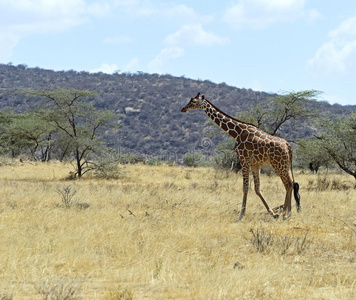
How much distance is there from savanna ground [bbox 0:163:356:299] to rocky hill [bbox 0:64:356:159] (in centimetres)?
2922

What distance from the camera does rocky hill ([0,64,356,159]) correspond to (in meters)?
50.8

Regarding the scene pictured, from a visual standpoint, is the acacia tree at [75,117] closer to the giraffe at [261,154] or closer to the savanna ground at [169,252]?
the savanna ground at [169,252]

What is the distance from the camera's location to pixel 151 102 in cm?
6178

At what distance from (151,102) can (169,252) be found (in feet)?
184

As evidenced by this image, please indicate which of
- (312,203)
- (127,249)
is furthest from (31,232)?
(312,203)

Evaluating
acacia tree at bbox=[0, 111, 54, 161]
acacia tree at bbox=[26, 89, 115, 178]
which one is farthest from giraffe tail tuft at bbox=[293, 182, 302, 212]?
acacia tree at bbox=[0, 111, 54, 161]

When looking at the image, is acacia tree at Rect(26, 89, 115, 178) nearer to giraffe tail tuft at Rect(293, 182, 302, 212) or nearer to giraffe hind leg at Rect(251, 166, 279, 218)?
giraffe hind leg at Rect(251, 166, 279, 218)

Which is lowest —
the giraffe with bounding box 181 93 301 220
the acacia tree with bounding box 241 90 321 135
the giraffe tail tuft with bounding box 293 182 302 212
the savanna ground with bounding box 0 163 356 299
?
the savanna ground with bounding box 0 163 356 299

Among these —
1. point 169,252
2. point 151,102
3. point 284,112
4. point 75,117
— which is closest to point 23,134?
point 75,117

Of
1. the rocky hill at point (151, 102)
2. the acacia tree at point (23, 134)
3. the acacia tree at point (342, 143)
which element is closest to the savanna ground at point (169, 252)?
the acacia tree at point (342, 143)

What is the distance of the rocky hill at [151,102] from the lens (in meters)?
50.8

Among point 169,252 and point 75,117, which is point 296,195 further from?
point 75,117

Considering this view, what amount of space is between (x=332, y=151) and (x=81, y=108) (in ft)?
41.7

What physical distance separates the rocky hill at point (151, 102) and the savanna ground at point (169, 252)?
29216 millimetres
